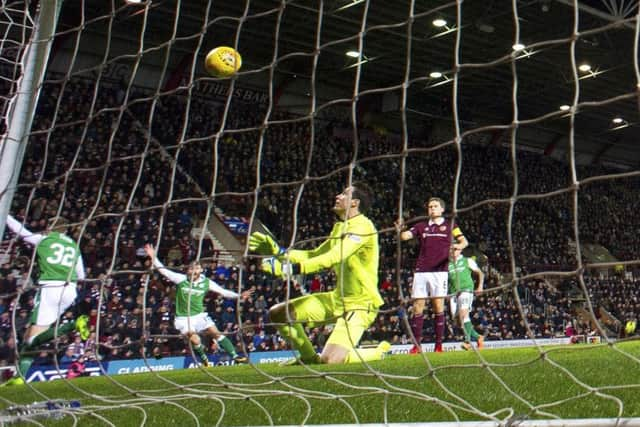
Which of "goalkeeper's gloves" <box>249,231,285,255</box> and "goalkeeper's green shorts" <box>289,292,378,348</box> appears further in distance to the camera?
"goalkeeper's green shorts" <box>289,292,378,348</box>

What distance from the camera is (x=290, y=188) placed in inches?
645

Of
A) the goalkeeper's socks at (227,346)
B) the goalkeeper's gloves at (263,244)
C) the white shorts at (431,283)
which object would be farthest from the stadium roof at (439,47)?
the goalkeeper's gloves at (263,244)

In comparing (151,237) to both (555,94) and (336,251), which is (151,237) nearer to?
(336,251)

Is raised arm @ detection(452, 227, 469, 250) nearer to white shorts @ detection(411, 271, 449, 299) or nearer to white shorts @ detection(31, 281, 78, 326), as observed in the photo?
white shorts @ detection(411, 271, 449, 299)

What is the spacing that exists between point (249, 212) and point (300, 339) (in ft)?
33.1

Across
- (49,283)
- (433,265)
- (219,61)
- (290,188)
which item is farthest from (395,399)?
(290,188)

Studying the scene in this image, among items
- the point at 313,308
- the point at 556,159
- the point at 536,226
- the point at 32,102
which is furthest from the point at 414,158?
the point at 32,102

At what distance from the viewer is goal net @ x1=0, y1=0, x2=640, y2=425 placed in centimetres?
361

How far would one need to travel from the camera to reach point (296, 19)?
1520 centimetres

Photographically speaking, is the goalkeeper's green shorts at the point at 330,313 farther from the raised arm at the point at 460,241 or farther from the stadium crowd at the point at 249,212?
the raised arm at the point at 460,241

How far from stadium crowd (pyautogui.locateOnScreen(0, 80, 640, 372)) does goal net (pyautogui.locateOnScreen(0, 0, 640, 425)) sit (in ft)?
0.23

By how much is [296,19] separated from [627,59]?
997 cm

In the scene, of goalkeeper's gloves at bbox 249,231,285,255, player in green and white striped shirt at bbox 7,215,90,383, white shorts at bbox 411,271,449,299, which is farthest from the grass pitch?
white shorts at bbox 411,271,449,299

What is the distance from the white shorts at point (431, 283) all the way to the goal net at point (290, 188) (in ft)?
2.33
